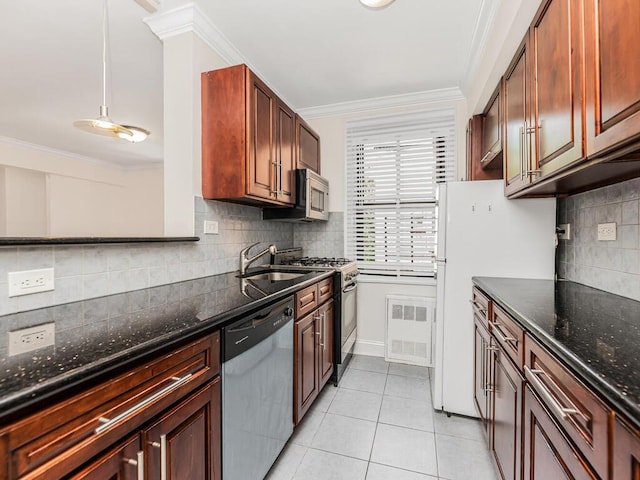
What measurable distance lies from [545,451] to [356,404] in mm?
1522

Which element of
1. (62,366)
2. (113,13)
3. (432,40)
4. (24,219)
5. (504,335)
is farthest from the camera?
(24,219)

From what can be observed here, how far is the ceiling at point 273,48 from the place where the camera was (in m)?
1.97

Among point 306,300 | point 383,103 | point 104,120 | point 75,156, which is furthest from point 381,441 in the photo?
point 75,156

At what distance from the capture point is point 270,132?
2.28 meters

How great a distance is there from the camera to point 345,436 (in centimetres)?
192

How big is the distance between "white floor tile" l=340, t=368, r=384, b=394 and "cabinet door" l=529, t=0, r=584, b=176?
6.40 ft

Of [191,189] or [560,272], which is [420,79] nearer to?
[560,272]

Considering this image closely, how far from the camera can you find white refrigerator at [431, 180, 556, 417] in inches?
75.4

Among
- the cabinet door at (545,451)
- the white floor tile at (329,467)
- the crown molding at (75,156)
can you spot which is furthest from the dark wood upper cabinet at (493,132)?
the crown molding at (75,156)

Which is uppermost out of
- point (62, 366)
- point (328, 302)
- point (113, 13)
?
point (113, 13)

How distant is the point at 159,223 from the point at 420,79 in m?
5.73

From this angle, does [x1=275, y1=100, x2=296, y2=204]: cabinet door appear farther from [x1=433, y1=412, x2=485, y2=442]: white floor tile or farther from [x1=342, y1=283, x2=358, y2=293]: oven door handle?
[x1=433, y1=412, x2=485, y2=442]: white floor tile

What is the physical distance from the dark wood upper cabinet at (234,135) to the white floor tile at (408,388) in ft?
6.02

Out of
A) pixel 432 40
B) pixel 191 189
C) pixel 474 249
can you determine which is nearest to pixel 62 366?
pixel 191 189
